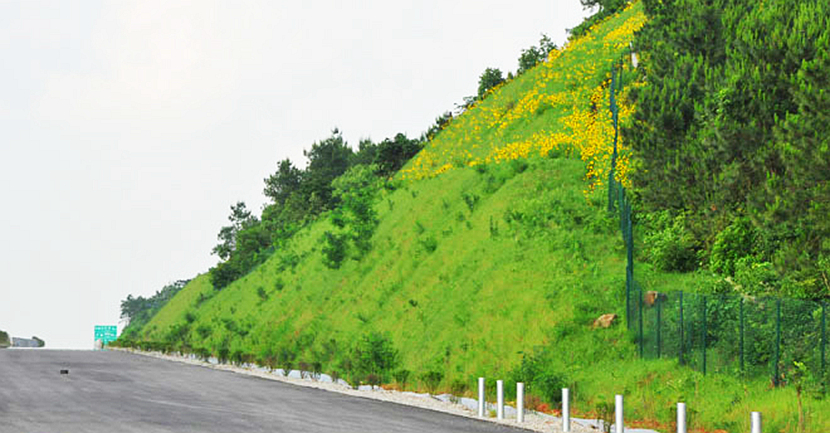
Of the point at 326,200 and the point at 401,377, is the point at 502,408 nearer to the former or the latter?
the point at 401,377

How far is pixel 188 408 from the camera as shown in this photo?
78.8 ft

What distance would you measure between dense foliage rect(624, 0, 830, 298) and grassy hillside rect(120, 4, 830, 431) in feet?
8.78

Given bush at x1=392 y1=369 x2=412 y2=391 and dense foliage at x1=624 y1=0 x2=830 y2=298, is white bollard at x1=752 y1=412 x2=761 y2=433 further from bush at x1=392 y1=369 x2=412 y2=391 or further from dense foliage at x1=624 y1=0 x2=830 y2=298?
bush at x1=392 y1=369 x2=412 y2=391

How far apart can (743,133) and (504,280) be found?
43.4ft

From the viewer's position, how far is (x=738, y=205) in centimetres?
2862

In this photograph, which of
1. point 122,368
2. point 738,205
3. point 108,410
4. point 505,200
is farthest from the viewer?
point 505,200

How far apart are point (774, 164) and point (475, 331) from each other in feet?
44.1

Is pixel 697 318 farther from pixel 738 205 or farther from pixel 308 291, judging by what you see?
pixel 308 291

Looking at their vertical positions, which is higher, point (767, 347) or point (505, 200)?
point (505, 200)

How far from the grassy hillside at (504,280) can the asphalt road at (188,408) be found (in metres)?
4.48

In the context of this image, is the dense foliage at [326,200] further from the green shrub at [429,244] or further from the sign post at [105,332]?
the sign post at [105,332]

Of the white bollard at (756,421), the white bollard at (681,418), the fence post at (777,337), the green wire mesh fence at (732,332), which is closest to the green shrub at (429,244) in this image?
the green wire mesh fence at (732,332)

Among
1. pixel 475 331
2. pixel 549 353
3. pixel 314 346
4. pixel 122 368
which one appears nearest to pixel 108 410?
pixel 549 353

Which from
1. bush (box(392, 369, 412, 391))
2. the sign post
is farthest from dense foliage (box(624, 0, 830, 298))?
the sign post
